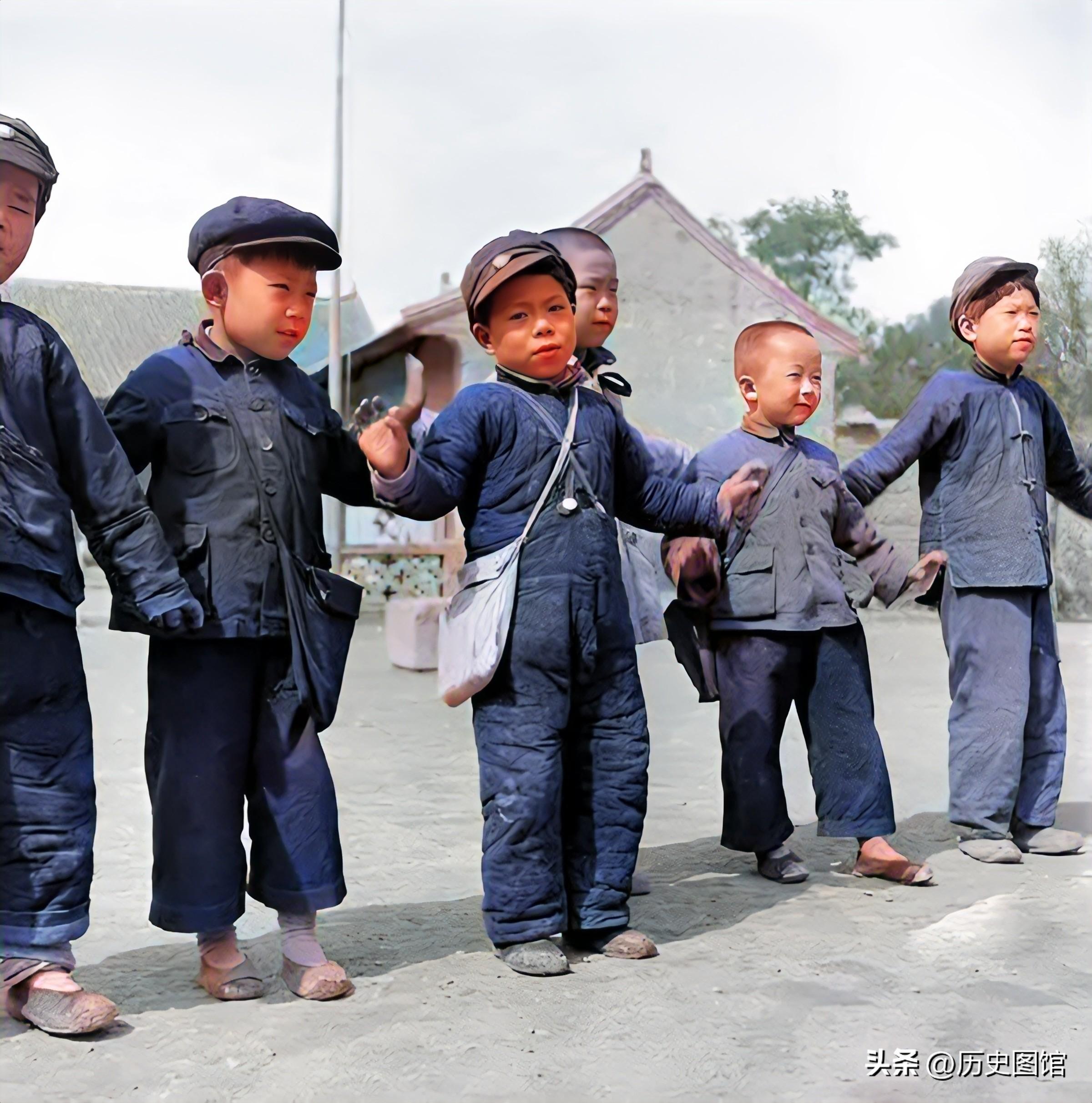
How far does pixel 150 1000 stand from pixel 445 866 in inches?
52.5

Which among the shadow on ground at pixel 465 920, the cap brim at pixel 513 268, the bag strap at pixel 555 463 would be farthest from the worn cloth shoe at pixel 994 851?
the cap brim at pixel 513 268

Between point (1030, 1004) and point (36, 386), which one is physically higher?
point (36, 386)

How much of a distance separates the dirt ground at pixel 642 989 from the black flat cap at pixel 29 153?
1.75m

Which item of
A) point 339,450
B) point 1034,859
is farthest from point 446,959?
point 1034,859

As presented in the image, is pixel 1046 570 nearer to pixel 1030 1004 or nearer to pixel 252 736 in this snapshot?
pixel 1030 1004

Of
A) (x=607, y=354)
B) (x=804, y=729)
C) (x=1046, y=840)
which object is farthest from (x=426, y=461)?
(x=1046, y=840)

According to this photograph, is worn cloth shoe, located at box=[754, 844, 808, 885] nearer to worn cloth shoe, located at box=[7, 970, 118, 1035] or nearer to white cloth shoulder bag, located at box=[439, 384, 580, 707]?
white cloth shoulder bag, located at box=[439, 384, 580, 707]

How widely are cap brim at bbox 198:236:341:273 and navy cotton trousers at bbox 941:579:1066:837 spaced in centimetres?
237

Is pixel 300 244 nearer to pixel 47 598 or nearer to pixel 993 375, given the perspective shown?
pixel 47 598

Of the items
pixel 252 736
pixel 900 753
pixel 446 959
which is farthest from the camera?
pixel 900 753

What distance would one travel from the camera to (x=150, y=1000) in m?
3.14

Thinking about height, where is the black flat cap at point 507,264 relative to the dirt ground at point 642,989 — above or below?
above

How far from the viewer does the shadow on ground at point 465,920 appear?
3.30 metres

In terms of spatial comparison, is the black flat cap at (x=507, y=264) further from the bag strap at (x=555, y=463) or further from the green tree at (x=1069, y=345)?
the green tree at (x=1069, y=345)
